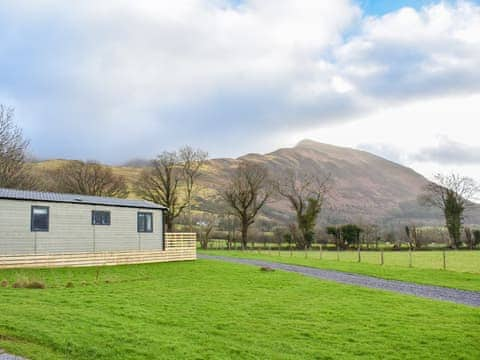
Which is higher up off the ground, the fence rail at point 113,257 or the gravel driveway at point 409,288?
the fence rail at point 113,257

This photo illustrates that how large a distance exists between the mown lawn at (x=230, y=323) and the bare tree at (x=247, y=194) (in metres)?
37.3

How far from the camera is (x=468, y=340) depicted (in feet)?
23.9

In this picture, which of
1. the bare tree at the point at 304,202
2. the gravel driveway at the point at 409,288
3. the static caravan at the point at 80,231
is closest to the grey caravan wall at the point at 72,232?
the static caravan at the point at 80,231

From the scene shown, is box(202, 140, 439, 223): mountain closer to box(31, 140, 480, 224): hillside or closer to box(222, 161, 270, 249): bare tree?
box(31, 140, 480, 224): hillside

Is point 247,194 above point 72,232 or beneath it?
above

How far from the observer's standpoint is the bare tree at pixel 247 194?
51263 mm

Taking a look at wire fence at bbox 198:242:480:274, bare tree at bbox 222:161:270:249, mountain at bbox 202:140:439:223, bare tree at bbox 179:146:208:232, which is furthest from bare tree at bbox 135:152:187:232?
mountain at bbox 202:140:439:223

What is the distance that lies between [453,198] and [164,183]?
35.6 m

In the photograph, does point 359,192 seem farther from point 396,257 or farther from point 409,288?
point 409,288

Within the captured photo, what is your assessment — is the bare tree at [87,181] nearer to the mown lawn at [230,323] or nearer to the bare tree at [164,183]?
the bare tree at [164,183]

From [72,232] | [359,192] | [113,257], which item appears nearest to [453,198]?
[113,257]

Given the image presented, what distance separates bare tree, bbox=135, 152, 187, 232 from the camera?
54.5 meters

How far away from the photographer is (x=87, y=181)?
55312 millimetres

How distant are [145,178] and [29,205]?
3871cm
